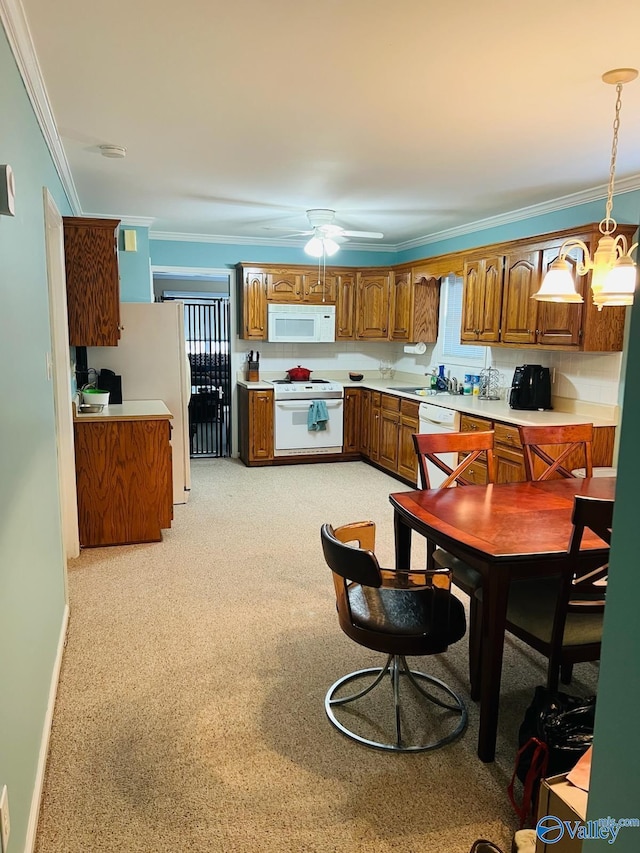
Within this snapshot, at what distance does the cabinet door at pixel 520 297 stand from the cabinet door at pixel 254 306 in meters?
2.81

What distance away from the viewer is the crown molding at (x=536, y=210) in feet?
13.2

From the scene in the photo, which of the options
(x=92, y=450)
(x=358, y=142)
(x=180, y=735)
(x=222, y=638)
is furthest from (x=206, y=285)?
(x=180, y=735)

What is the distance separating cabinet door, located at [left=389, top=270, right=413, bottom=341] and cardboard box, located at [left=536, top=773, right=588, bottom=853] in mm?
5428

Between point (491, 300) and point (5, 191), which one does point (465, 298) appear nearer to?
point (491, 300)

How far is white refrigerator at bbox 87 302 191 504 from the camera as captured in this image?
498 cm

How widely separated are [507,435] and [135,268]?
374cm

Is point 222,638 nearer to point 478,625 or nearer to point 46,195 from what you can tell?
point 478,625

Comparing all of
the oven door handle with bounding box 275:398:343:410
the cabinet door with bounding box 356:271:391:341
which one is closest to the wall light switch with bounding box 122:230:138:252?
the oven door handle with bounding box 275:398:343:410

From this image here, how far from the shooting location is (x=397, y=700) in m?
2.27

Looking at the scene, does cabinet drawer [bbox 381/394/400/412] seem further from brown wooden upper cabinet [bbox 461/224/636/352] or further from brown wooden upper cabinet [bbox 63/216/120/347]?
brown wooden upper cabinet [bbox 63/216/120/347]

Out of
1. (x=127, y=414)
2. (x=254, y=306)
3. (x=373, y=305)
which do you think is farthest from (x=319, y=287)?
(x=127, y=414)

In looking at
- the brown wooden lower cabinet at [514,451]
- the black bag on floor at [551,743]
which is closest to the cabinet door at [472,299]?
the brown wooden lower cabinet at [514,451]

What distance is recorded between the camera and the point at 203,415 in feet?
23.4

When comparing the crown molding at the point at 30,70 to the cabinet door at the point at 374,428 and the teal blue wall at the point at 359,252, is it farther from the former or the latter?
the cabinet door at the point at 374,428
